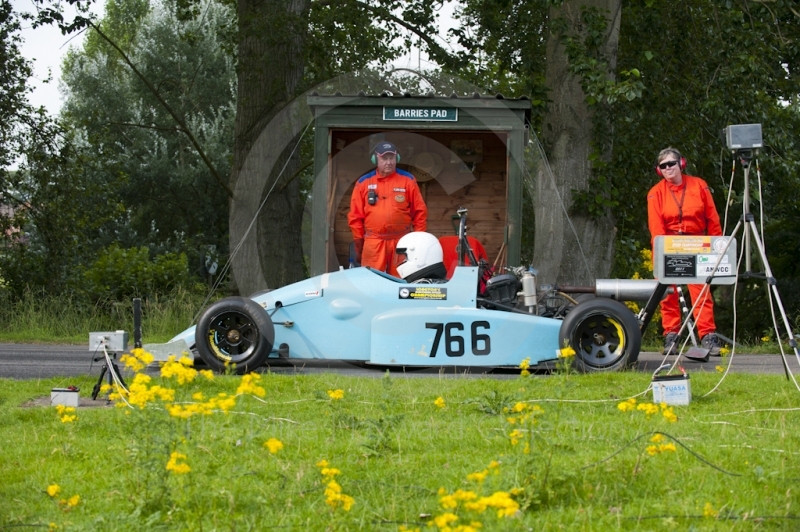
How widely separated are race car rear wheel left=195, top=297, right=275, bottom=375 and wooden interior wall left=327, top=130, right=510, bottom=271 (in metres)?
5.97

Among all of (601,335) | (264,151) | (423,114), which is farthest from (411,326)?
(264,151)

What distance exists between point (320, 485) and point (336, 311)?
503 cm

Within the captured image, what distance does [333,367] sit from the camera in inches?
423

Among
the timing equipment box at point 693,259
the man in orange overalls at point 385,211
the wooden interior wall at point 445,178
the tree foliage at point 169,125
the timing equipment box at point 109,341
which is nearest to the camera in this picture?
the timing equipment box at point 109,341

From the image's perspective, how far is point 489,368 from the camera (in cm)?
1031

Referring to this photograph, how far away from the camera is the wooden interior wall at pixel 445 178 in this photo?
15.9 m

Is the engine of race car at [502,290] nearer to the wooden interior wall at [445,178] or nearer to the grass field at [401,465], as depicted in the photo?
the grass field at [401,465]

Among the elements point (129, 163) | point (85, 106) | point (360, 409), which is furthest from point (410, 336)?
point (85, 106)

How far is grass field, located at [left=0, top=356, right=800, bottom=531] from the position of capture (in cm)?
475

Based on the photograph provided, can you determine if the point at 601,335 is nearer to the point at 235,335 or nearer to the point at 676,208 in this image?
the point at 676,208

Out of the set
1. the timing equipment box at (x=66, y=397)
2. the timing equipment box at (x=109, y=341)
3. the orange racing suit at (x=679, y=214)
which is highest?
the orange racing suit at (x=679, y=214)

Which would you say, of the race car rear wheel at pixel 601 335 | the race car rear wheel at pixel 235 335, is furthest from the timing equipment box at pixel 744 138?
the race car rear wheel at pixel 235 335

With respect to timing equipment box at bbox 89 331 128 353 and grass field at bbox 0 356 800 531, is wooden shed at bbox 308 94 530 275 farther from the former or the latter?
grass field at bbox 0 356 800 531

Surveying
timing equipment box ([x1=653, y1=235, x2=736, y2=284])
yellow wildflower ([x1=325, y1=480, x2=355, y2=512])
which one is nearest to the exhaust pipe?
timing equipment box ([x1=653, y1=235, x2=736, y2=284])
